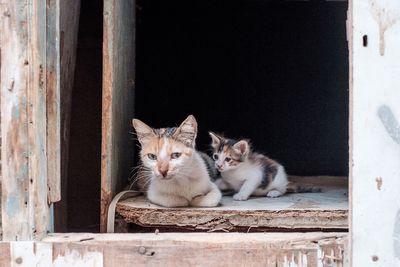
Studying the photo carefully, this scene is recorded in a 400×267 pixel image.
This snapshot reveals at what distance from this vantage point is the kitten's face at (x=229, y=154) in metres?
3.74

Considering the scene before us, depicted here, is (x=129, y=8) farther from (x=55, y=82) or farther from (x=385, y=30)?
(x=385, y=30)

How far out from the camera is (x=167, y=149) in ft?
10.3

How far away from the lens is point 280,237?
2.49 meters

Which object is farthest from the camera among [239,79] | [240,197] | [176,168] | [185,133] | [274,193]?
[239,79]

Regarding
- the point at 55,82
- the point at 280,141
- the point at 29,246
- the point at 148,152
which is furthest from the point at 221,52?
the point at 29,246

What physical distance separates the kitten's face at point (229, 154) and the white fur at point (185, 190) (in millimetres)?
459

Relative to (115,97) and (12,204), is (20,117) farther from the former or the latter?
(115,97)

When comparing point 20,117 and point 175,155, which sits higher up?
point 20,117

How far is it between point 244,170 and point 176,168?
2.48 feet

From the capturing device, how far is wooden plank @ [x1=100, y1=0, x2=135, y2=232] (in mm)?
3014

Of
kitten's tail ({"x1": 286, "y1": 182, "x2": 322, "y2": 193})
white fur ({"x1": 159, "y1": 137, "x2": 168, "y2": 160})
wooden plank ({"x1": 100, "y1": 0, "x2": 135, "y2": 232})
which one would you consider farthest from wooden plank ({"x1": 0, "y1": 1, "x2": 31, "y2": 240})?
kitten's tail ({"x1": 286, "y1": 182, "x2": 322, "y2": 193})

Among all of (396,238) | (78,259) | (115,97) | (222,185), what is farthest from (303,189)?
(78,259)

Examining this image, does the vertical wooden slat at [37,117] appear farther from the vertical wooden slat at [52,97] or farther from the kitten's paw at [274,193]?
the kitten's paw at [274,193]

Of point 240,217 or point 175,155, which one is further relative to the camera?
point 175,155
